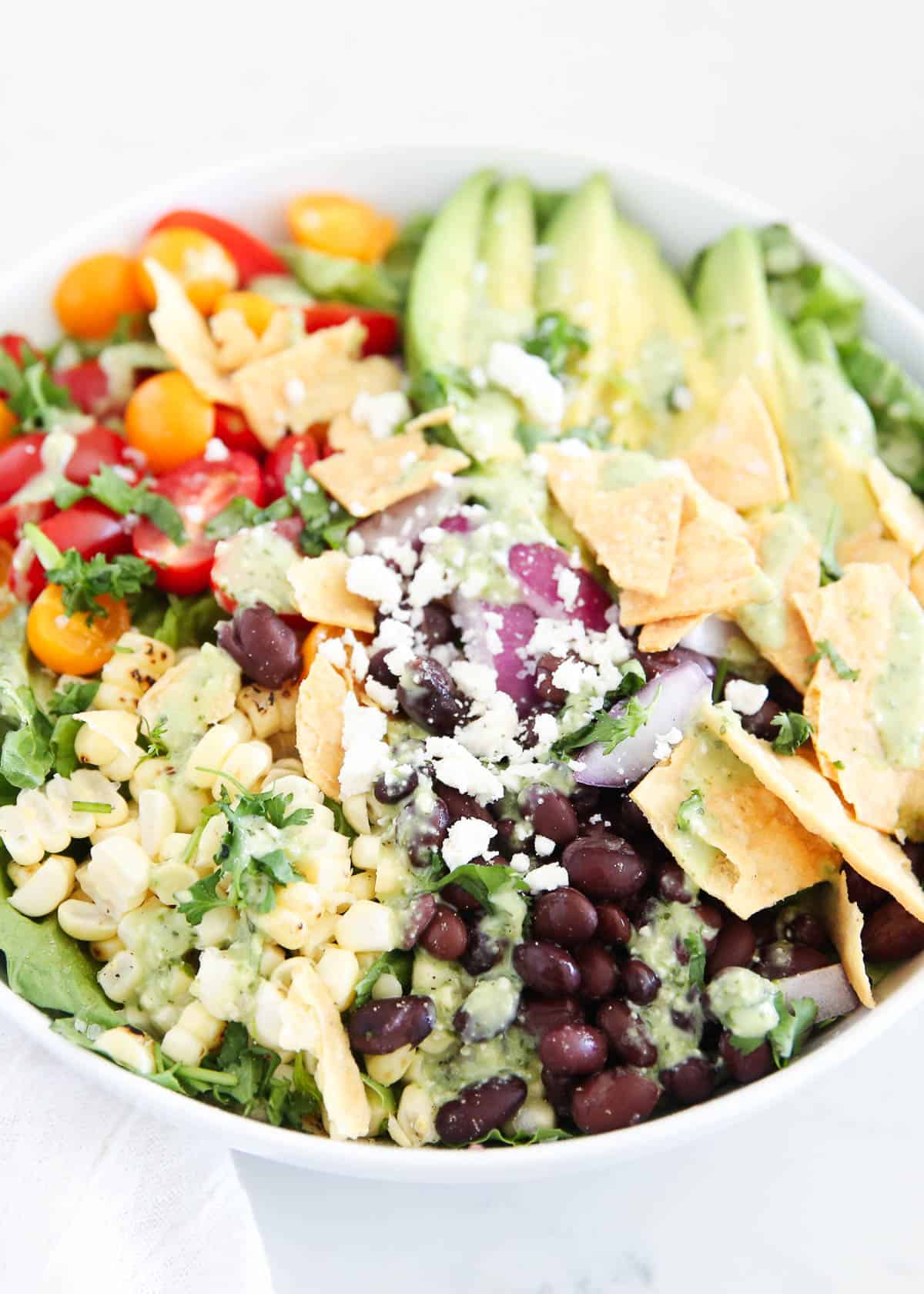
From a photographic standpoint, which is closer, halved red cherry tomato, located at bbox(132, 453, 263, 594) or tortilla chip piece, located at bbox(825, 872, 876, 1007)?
tortilla chip piece, located at bbox(825, 872, 876, 1007)

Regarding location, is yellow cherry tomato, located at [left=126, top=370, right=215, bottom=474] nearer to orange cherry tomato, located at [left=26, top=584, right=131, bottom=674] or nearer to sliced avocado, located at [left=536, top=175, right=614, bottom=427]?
orange cherry tomato, located at [left=26, top=584, right=131, bottom=674]

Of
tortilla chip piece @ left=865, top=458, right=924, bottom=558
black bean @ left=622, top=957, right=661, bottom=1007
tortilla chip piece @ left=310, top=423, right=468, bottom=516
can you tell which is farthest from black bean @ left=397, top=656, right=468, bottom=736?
tortilla chip piece @ left=865, top=458, right=924, bottom=558

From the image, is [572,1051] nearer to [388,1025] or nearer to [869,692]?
[388,1025]

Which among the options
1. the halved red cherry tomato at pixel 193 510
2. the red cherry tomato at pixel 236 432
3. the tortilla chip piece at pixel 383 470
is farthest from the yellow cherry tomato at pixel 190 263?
the tortilla chip piece at pixel 383 470

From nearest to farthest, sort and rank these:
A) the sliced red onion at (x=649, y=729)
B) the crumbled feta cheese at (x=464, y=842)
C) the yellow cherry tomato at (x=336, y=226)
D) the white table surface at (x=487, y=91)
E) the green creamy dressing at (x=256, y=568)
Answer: the crumbled feta cheese at (x=464, y=842)
the sliced red onion at (x=649, y=729)
the green creamy dressing at (x=256, y=568)
the yellow cherry tomato at (x=336, y=226)
the white table surface at (x=487, y=91)

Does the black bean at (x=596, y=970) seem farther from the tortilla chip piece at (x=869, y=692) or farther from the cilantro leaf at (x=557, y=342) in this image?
the cilantro leaf at (x=557, y=342)

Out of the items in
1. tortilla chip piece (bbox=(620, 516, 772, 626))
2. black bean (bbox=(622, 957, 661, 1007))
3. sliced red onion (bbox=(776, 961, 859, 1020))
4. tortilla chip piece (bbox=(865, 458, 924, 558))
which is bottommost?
sliced red onion (bbox=(776, 961, 859, 1020))

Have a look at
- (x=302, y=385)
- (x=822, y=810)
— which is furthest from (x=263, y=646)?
(x=822, y=810)
